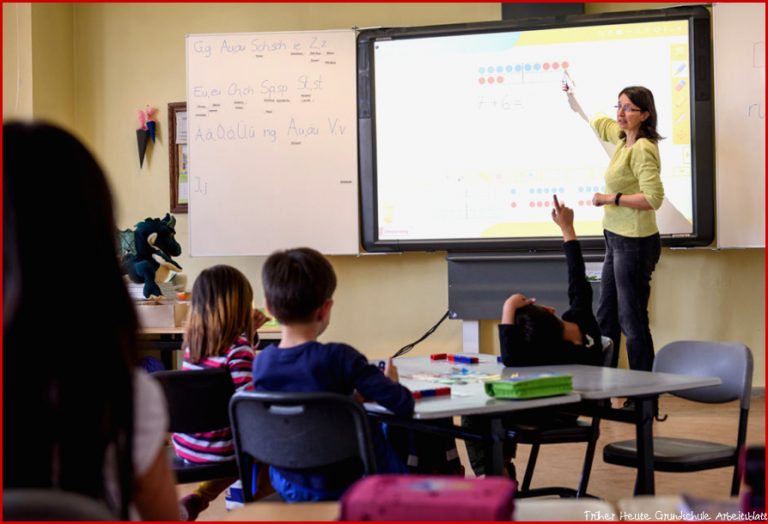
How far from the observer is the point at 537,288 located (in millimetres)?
5098

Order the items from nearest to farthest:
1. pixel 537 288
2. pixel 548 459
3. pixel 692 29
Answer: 1. pixel 548 459
2. pixel 692 29
3. pixel 537 288

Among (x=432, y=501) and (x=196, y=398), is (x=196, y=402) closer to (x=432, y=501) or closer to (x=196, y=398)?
(x=196, y=398)

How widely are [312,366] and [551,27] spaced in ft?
11.3

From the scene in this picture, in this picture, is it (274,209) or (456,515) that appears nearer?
(456,515)

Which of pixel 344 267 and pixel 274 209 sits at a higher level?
pixel 274 209

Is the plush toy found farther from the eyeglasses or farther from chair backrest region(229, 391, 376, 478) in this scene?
chair backrest region(229, 391, 376, 478)

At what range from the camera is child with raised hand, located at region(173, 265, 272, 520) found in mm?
2527

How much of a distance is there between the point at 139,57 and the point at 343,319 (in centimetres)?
209

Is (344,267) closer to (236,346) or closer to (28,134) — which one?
(236,346)

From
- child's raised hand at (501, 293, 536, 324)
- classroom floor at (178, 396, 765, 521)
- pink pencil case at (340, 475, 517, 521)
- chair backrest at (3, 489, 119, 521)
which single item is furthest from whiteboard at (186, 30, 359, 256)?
chair backrest at (3, 489, 119, 521)

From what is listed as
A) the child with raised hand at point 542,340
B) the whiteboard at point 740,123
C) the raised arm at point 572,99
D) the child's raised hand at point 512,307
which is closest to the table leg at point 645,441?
the child with raised hand at point 542,340

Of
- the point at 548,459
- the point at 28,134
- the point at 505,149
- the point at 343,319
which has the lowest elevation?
the point at 548,459

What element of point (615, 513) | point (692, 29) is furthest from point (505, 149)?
point (615, 513)

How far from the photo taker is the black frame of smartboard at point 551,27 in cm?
474
